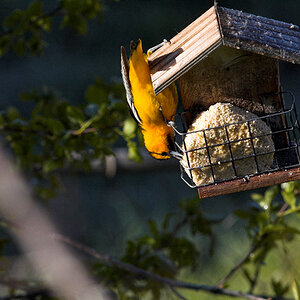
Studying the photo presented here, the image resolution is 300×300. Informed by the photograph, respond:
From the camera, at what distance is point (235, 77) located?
2.88 m

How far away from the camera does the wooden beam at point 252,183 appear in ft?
8.25

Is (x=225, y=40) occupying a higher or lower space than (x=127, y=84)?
lower

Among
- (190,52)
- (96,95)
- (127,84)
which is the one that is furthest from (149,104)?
(190,52)

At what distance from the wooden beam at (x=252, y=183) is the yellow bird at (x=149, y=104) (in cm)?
70

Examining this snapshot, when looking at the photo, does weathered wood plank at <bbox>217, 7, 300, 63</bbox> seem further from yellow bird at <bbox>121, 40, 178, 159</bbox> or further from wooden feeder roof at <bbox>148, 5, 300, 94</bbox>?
yellow bird at <bbox>121, 40, 178, 159</bbox>

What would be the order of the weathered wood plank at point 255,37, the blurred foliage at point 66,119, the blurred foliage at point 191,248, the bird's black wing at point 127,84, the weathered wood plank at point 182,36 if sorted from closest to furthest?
the weathered wood plank at point 255,37, the weathered wood plank at point 182,36, the bird's black wing at point 127,84, the blurred foliage at point 191,248, the blurred foliage at point 66,119

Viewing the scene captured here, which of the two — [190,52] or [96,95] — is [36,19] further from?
[190,52]

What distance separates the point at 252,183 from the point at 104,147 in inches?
56.0

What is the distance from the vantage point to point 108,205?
8.55 m

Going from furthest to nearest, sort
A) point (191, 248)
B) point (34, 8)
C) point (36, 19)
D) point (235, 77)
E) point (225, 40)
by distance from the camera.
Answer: point (191, 248)
point (36, 19)
point (34, 8)
point (235, 77)
point (225, 40)

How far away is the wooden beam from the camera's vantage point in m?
2.51

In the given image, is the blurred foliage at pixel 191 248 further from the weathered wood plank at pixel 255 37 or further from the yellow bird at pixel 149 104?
the weathered wood plank at pixel 255 37

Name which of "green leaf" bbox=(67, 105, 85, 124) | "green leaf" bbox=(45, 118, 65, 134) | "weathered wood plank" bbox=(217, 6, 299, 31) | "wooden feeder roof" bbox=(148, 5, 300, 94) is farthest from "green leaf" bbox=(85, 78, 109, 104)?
"weathered wood plank" bbox=(217, 6, 299, 31)

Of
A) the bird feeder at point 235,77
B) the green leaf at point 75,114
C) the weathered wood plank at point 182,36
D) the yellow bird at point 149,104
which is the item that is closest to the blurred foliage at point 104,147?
the green leaf at point 75,114
